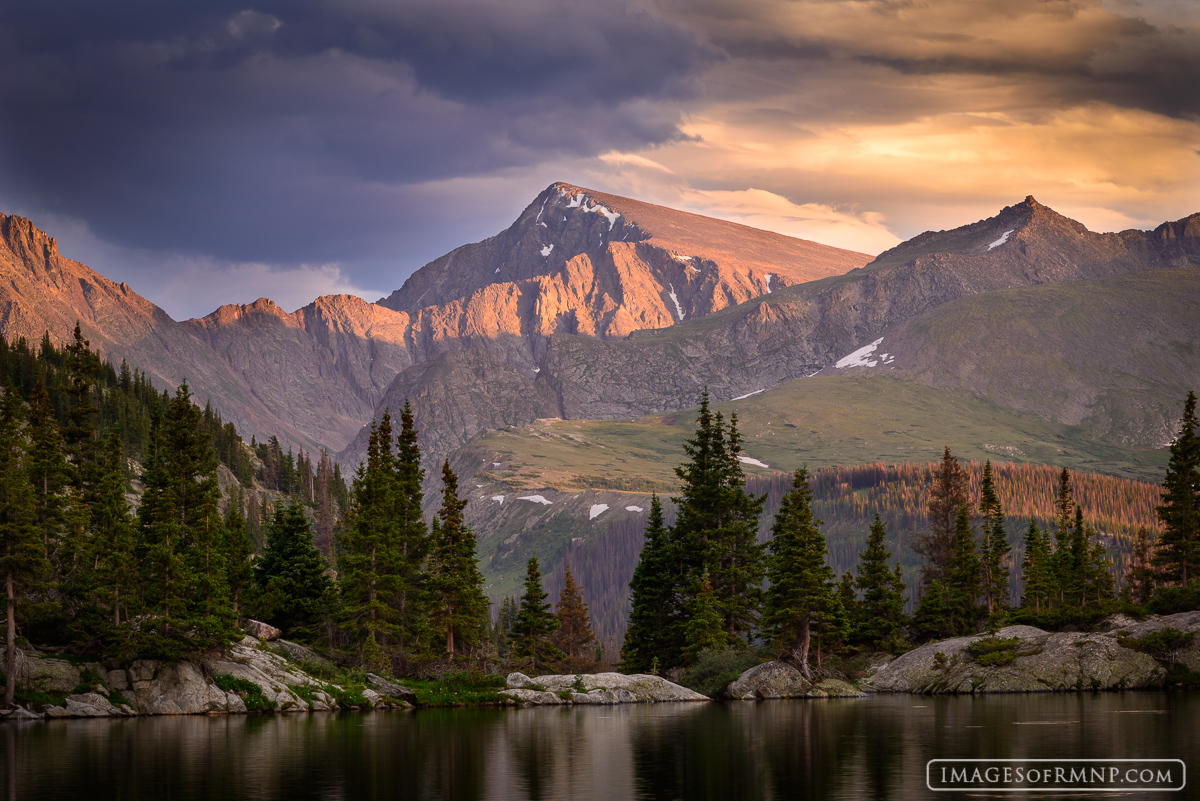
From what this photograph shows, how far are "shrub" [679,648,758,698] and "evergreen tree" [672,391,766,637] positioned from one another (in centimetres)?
615

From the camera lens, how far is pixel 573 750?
49531 mm

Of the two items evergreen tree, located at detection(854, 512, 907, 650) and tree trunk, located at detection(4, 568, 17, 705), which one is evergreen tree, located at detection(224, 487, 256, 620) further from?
evergreen tree, located at detection(854, 512, 907, 650)

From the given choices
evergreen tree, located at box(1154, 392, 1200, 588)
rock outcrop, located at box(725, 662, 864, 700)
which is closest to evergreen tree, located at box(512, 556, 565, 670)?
rock outcrop, located at box(725, 662, 864, 700)

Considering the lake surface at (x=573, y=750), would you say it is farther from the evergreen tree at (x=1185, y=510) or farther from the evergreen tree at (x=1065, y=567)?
the evergreen tree at (x=1065, y=567)

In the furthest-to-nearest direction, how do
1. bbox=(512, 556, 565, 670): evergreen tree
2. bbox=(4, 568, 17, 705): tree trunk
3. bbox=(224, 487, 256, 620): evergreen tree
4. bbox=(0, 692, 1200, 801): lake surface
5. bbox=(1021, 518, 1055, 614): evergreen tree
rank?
1. bbox=(1021, 518, 1055, 614): evergreen tree
2. bbox=(512, 556, 565, 670): evergreen tree
3. bbox=(224, 487, 256, 620): evergreen tree
4. bbox=(4, 568, 17, 705): tree trunk
5. bbox=(0, 692, 1200, 801): lake surface

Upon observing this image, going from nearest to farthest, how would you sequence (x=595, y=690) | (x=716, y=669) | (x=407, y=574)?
1. (x=595, y=690)
2. (x=716, y=669)
3. (x=407, y=574)

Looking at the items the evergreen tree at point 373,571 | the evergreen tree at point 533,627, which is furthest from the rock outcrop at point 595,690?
the evergreen tree at point 533,627

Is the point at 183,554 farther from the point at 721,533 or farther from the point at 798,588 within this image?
the point at 798,588

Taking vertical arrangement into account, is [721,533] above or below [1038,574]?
above

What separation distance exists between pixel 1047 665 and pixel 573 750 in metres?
57.8

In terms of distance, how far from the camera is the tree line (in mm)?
95062

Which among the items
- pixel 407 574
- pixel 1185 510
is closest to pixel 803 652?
pixel 407 574

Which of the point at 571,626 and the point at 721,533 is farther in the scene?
the point at 571,626

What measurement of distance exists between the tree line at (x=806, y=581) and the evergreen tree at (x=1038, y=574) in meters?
0.25
